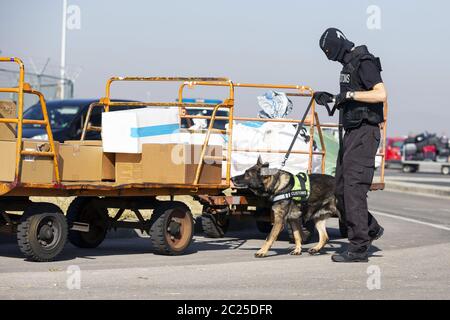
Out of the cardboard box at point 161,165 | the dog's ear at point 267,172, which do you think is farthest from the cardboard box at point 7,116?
the dog's ear at point 267,172

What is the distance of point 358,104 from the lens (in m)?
11.1

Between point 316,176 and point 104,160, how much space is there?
2510mm

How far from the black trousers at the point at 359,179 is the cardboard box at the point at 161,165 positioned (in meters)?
1.69

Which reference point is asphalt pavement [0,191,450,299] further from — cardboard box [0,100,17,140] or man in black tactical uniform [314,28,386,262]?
cardboard box [0,100,17,140]

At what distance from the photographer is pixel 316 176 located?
1222 centimetres

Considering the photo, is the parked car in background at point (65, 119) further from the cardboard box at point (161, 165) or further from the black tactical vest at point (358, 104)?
the black tactical vest at point (358, 104)

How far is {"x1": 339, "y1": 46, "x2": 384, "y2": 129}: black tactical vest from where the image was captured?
1103cm

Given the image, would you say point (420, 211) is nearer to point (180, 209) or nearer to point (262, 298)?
point (180, 209)

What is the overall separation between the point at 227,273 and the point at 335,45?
9.39ft

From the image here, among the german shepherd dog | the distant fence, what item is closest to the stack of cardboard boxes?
the german shepherd dog

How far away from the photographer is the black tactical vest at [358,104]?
11031mm

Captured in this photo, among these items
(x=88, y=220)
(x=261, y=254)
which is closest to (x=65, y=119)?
(x=88, y=220)
